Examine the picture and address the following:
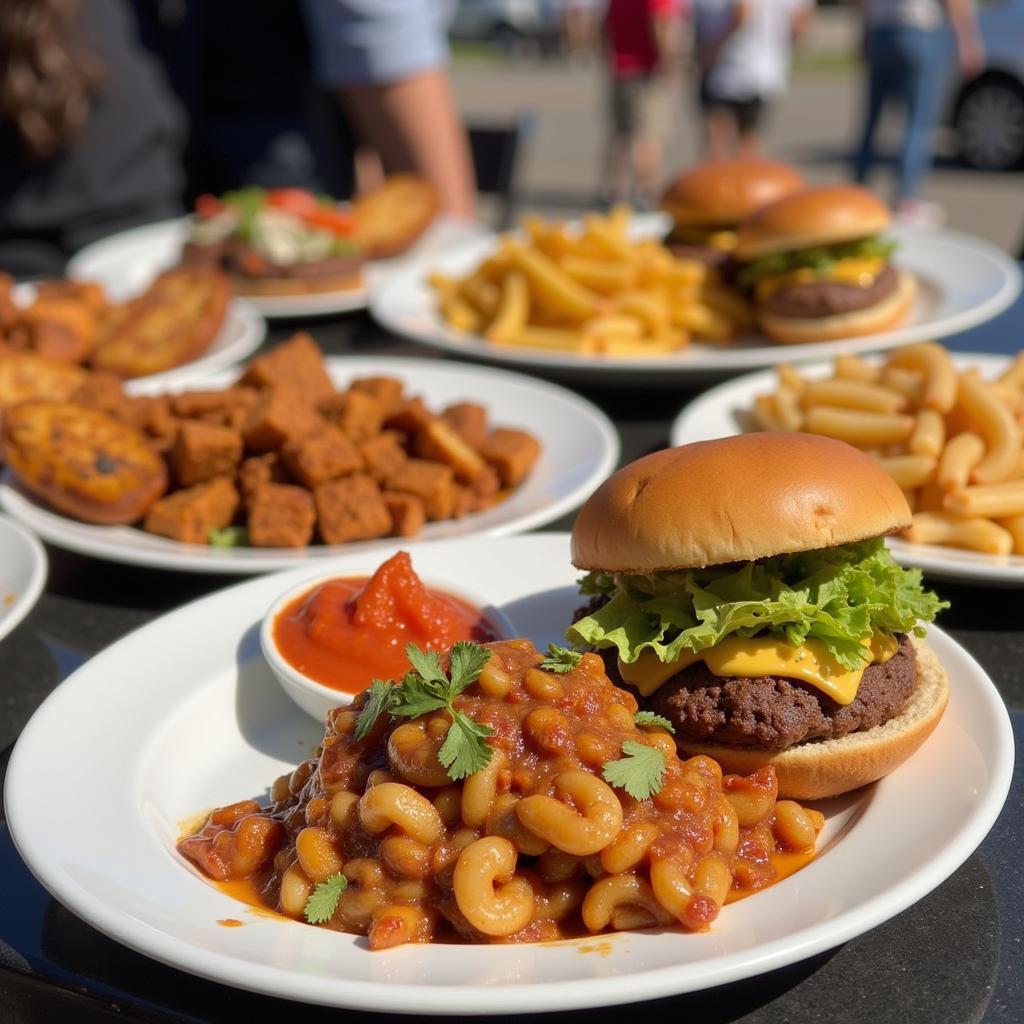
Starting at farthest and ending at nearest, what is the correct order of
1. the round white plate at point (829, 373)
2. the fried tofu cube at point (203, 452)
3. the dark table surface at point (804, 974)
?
the fried tofu cube at point (203, 452), the round white plate at point (829, 373), the dark table surface at point (804, 974)

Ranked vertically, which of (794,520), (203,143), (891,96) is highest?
(794,520)

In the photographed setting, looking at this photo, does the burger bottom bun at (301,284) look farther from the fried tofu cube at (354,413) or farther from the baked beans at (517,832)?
the baked beans at (517,832)

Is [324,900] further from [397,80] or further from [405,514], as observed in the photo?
[397,80]

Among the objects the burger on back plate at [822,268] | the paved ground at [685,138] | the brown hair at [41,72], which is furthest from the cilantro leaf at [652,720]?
the paved ground at [685,138]

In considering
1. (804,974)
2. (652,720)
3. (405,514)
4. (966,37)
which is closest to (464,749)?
(652,720)

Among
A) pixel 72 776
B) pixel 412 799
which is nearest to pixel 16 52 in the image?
pixel 72 776

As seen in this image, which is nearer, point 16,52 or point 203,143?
point 16,52

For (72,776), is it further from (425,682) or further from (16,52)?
(16,52)
